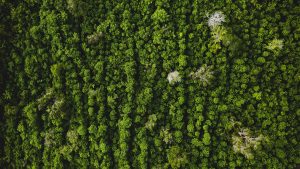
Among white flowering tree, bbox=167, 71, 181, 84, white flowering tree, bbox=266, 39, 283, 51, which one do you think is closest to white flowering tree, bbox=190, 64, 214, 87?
white flowering tree, bbox=167, 71, 181, 84

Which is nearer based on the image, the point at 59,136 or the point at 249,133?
the point at 249,133

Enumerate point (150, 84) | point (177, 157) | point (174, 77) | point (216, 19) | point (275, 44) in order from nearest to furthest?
1. point (275, 44)
2. point (177, 157)
3. point (216, 19)
4. point (174, 77)
5. point (150, 84)

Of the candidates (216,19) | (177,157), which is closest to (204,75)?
(216,19)

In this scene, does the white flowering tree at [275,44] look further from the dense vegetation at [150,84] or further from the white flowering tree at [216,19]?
the white flowering tree at [216,19]

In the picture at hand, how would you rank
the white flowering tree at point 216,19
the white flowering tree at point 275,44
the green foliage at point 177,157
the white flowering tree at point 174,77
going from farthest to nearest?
the white flowering tree at point 174,77, the white flowering tree at point 216,19, the green foliage at point 177,157, the white flowering tree at point 275,44

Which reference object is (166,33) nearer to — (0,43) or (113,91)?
(113,91)

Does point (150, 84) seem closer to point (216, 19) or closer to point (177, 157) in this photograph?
point (177, 157)

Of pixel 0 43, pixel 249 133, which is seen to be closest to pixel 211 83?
pixel 249 133

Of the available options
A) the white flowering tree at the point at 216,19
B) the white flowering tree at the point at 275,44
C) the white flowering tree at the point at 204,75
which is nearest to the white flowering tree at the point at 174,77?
the white flowering tree at the point at 204,75
